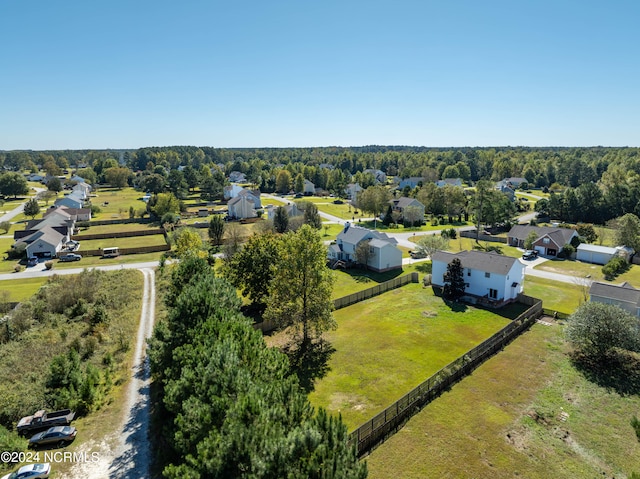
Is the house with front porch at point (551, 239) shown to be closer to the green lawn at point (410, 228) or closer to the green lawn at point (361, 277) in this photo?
the green lawn at point (361, 277)

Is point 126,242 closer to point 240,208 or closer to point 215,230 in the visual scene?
point 215,230

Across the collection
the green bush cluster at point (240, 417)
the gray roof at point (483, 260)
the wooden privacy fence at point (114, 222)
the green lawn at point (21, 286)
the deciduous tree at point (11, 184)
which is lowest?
→ the green lawn at point (21, 286)

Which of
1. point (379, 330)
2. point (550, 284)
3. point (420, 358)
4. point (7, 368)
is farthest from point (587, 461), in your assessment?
point (7, 368)

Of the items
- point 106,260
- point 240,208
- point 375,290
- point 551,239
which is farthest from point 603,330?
point 240,208

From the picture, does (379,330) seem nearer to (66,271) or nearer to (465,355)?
(465,355)

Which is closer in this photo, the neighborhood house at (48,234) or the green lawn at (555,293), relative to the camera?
the green lawn at (555,293)

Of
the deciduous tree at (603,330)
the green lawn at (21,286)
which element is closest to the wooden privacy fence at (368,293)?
the deciduous tree at (603,330)
